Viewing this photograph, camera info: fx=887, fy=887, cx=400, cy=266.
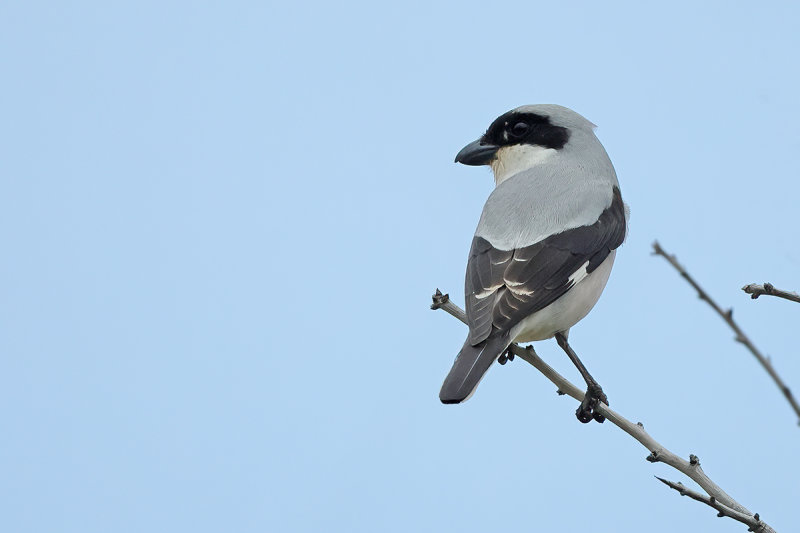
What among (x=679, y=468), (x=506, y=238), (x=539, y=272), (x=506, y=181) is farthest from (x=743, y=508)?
(x=506, y=181)

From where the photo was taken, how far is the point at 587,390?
3.04 meters

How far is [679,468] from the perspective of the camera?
6.60ft

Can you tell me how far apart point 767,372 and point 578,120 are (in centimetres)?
269

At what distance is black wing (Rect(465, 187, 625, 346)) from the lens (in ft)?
8.65

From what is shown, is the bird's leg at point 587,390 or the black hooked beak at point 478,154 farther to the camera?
the black hooked beak at point 478,154

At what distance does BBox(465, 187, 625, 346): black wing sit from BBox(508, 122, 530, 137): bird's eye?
0.66m

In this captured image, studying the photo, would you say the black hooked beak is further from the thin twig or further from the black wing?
the thin twig

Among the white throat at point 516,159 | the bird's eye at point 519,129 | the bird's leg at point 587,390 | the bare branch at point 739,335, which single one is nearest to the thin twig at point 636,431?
the bird's leg at point 587,390

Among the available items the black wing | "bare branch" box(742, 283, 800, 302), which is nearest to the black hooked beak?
the black wing

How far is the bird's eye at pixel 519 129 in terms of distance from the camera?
11.7 ft

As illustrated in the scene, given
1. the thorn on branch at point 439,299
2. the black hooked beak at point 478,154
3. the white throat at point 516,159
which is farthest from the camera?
the black hooked beak at point 478,154

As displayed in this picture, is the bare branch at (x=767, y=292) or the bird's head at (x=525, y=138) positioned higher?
the bird's head at (x=525, y=138)

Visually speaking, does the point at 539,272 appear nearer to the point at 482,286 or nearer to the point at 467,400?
the point at 482,286

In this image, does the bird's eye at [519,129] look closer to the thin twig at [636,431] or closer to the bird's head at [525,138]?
the bird's head at [525,138]
